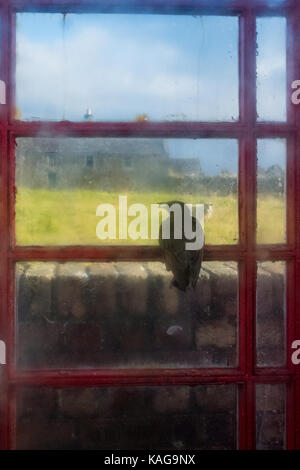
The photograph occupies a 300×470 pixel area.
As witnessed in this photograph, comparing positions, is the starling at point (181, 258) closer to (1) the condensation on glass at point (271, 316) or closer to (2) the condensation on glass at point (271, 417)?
(1) the condensation on glass at point (271, 316)

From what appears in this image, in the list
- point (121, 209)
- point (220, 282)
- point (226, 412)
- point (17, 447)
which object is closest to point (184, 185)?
point (121, 209)

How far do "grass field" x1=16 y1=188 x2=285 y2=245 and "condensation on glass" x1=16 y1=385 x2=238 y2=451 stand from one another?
59 cm

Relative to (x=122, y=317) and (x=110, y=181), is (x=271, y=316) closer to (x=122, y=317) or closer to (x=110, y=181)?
(x=122, y=317)

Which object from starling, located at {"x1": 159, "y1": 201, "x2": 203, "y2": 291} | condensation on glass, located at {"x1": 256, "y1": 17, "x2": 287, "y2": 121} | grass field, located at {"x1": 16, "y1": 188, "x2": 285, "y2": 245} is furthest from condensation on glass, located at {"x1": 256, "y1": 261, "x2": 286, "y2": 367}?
condensation on glass, located at {"x1": 256, "y1": 17, "x2": 287, "y2": 121}

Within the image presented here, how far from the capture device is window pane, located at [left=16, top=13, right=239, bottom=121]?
181 cm

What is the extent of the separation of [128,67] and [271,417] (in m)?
1.51

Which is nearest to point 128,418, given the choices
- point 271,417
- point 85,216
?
point 271,417

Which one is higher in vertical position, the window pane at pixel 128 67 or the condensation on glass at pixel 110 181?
the window pane at pixel 128 67

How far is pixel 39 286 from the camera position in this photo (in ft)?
5.96

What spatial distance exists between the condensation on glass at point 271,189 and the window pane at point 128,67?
0.65 ft

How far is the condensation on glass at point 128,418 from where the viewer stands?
1816 mm

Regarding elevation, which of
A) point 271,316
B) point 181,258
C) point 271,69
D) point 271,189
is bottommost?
point 271,316

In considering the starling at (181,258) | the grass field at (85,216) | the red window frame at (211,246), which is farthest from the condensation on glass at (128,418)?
the grass field at (85,216)

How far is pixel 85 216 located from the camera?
1828mm
